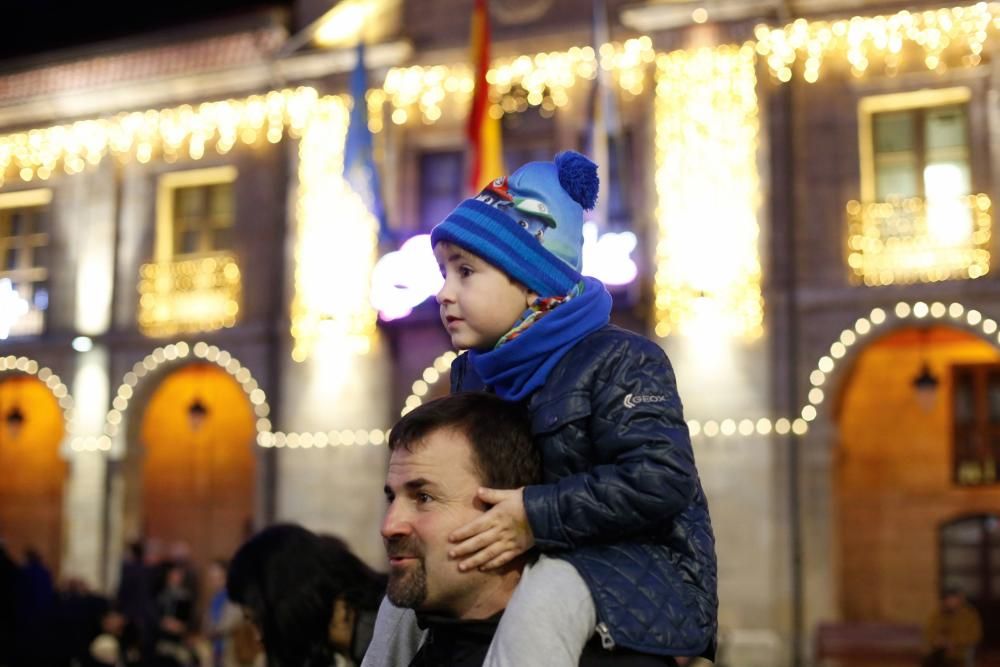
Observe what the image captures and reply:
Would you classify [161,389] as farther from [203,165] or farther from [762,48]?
[762,48]

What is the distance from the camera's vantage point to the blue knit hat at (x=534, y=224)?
2.63 m

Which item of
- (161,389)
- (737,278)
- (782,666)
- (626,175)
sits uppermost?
(626,175)

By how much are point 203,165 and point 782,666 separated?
11.3 metres

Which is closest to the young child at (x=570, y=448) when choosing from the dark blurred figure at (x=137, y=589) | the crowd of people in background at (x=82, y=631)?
the crowd of people in background at (x=82, y=631)

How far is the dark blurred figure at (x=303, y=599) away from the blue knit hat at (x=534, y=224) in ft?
6.75

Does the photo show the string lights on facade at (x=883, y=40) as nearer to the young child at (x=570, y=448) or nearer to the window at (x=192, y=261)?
the window at (x=192, y=261)

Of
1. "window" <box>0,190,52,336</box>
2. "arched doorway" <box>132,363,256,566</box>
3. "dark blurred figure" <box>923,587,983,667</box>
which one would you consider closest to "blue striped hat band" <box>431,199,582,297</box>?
"dark blurred figure" <box>923,587,983,667</box>

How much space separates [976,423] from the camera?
17.6 m

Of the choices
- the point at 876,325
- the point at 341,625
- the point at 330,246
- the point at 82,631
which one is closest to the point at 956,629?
the point at 876,325

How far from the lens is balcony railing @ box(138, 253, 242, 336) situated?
18875 mm

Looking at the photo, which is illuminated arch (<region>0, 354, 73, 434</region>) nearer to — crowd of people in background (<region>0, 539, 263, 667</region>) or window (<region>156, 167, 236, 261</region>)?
window (<region>156, 167, 236, 261</region>)

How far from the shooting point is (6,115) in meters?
21.0

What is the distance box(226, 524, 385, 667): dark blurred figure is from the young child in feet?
5.87

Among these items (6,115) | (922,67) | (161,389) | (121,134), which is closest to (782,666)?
(922,67)
